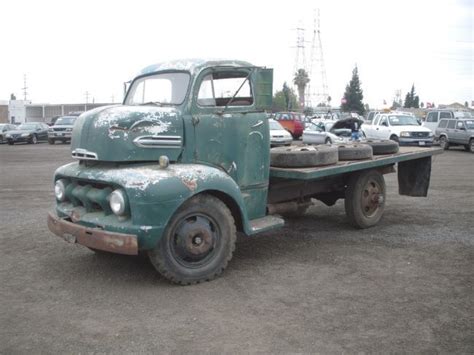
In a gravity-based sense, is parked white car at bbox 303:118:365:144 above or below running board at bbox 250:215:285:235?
above

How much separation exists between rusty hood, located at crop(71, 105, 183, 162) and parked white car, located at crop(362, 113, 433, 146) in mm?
19216

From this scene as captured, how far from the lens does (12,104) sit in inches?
3034

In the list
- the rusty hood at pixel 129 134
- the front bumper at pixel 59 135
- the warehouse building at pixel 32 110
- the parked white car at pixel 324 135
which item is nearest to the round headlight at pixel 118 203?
the rusty hood at pixel 129 134

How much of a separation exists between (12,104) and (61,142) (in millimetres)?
49043

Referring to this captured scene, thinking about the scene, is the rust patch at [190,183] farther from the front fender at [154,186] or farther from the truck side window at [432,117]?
the truck side window at [432,117]

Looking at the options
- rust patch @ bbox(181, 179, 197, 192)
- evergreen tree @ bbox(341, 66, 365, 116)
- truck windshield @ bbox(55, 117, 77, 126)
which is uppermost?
evergreen tree @ bbox(341, 66, 365, 116)

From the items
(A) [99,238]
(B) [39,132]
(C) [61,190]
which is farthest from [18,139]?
(A) [99,238]

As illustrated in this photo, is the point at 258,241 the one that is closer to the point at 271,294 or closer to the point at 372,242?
the point at 372,242

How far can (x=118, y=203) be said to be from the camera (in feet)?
16.6

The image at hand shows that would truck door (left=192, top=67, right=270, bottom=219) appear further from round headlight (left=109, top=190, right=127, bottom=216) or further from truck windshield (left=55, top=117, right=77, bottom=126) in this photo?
truck windshield (left=55, top=117, right=77, bottom=126)

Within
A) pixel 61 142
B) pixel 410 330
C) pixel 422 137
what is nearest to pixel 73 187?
pixel 410 330

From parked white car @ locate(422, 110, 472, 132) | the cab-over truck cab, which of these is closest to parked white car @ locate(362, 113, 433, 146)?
parked white car @ locate(422, 110, 472, 132)

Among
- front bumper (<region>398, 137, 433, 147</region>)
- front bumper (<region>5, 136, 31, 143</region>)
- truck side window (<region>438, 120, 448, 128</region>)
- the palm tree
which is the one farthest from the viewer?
the palm tree

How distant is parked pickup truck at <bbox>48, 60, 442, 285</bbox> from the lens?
5.09m
